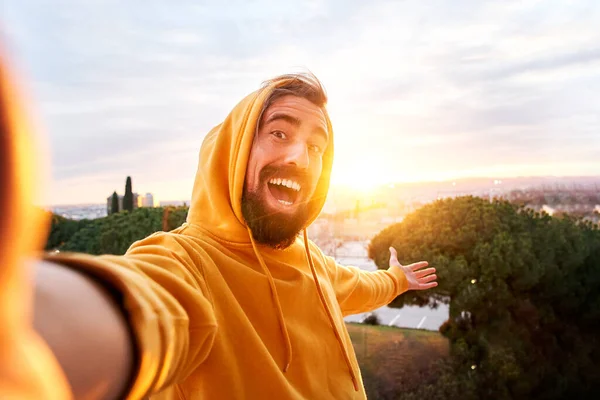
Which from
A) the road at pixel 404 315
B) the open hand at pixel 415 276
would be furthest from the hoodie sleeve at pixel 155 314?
the road at pixel 404 315

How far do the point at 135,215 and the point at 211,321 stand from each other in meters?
7.11

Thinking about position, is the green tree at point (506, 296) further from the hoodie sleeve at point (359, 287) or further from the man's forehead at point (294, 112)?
the man's forehead at point (294, 112)

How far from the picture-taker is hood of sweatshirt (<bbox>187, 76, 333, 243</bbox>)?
1020mm

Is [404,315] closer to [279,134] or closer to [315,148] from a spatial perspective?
[315,148]

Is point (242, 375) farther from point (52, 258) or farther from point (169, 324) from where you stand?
point (52, 258)

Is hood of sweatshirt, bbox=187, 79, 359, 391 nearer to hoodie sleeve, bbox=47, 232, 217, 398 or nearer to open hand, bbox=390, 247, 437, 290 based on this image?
hoodie sleeve, bbox=47, 232, 217, 398

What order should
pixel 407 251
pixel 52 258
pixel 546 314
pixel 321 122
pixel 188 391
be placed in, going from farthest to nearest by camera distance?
pixel 546 314 < pixel 407 251 < pixel 321 122 < pixel 188 391 < pixel 52 258

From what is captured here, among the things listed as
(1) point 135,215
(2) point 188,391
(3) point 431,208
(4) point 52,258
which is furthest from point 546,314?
(4) point 52,258

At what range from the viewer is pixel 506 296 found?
5.67 metres

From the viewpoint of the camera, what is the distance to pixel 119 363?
46 cm

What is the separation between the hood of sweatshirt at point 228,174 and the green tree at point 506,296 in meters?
4.78

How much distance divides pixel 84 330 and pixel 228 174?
0.64 metres

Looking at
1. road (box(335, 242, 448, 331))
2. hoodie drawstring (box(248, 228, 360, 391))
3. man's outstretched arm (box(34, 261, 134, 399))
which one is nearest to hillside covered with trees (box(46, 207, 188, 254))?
road (box(335, 242, 448, 331))

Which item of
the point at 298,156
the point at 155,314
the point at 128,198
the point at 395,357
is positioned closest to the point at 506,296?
the point at 395,357
